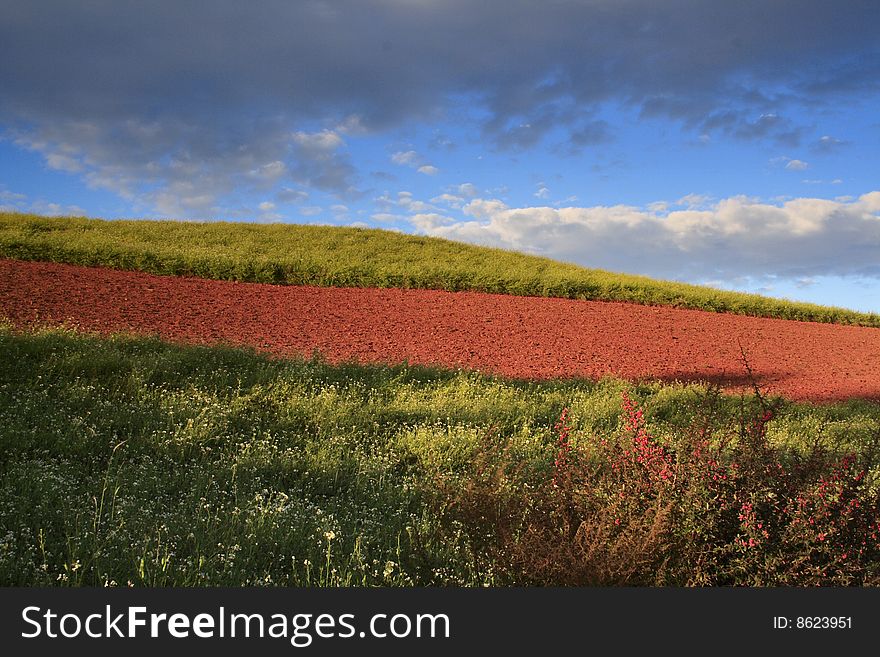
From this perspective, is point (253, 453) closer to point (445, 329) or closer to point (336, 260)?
point (445, 329)

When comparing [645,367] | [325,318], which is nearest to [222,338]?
[325,318]

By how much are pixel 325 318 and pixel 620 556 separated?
13370 millimetres

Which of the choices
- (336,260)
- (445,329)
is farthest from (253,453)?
(336,260)

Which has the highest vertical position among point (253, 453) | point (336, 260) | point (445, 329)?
point (336, 260)

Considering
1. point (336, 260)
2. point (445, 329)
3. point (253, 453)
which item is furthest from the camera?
point (336, 260)

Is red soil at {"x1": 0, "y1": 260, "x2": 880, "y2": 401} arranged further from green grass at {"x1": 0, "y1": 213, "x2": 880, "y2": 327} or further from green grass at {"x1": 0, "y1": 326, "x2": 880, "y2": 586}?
green grass at {"x1": 0, "y1": 326, "x2": 880, "y2": 586}

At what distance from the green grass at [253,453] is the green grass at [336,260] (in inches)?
499

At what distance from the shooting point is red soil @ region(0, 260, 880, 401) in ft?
43.6

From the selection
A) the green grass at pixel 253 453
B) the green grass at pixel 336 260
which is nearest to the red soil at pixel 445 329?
the green grass at pixel 336 260

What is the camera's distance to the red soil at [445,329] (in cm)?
1328

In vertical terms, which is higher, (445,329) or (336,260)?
(336,260)

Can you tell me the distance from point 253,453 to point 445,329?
10.3m

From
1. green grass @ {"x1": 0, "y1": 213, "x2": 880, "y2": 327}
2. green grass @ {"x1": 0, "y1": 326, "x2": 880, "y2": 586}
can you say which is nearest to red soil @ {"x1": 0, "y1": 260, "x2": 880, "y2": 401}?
green grass @ {"x1": 0, "y1": 213, "x2": 880, "y2": 327}

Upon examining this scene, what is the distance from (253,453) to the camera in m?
6.33
